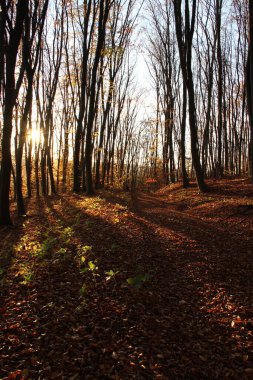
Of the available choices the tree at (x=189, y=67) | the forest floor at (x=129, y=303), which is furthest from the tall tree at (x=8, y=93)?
the tree at (x=189, y=67)

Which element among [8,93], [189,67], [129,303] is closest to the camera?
[129,303]

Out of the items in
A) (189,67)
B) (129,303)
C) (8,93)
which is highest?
(189,67)

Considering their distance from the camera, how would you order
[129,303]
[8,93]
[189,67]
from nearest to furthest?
1. [129,303]
2. [8,93]
3. [189,67]

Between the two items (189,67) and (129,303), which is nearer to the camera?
(129,303)

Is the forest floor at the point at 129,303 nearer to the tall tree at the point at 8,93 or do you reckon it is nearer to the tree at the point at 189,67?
the tall tree at the point at 8,93

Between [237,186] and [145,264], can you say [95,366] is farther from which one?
[237,186]

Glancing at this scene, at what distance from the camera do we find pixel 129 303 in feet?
14.7

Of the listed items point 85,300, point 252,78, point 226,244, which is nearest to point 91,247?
point 85,300

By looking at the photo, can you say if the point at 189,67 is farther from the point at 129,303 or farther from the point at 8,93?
the point at 129,303

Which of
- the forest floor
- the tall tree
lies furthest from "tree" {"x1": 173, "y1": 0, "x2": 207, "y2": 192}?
the tall tree

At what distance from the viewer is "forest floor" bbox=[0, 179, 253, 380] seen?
10.6 ft

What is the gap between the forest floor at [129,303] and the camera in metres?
3.24

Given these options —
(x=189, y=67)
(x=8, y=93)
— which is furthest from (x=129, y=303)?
(x=189, y=67)

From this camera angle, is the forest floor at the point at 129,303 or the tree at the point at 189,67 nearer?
the forest floor at the point at 129,303
